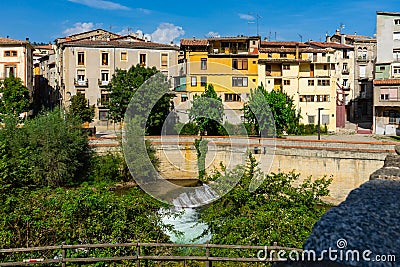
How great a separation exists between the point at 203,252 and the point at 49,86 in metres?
45.4

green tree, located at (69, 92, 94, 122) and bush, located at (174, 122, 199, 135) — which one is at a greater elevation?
green tree, located at (69, 92, 94, 122)

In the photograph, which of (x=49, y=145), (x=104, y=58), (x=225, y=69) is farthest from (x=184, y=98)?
(x=49, y=145)

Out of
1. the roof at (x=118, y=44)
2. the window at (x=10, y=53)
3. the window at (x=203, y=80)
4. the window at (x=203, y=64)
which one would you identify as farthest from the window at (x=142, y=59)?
the window at (x=10, y=53)

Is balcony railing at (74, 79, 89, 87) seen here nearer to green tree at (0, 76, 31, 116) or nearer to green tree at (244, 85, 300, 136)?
green tree at (0, 76, 31, 116)

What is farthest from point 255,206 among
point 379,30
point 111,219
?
point 379,30

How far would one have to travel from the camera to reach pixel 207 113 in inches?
1267

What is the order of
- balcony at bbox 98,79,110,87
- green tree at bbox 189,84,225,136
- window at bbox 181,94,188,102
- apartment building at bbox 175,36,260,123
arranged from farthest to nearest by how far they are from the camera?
1. balcony at bbox 98,79,110,87
2. window at bbox 181,94,188,102
3. apartment building at bbox 175,36,260,123
4. green tree at bbox 189,84,225,136

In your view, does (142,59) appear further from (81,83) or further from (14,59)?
(14,59)

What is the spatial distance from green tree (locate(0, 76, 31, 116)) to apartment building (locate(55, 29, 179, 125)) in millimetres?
3639

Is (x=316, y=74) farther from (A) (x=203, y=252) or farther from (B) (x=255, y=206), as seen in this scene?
(A) (x=203, y=252)

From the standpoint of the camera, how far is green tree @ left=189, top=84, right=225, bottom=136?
31266 mm

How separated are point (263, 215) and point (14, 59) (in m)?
38.3

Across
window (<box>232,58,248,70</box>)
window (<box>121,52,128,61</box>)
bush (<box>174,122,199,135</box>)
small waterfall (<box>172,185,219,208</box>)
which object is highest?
window (<box>121,52,128,61</box>)

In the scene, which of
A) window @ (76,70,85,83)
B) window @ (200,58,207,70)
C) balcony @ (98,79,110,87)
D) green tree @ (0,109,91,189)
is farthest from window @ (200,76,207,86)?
green tree @ (0,109,91,189)
